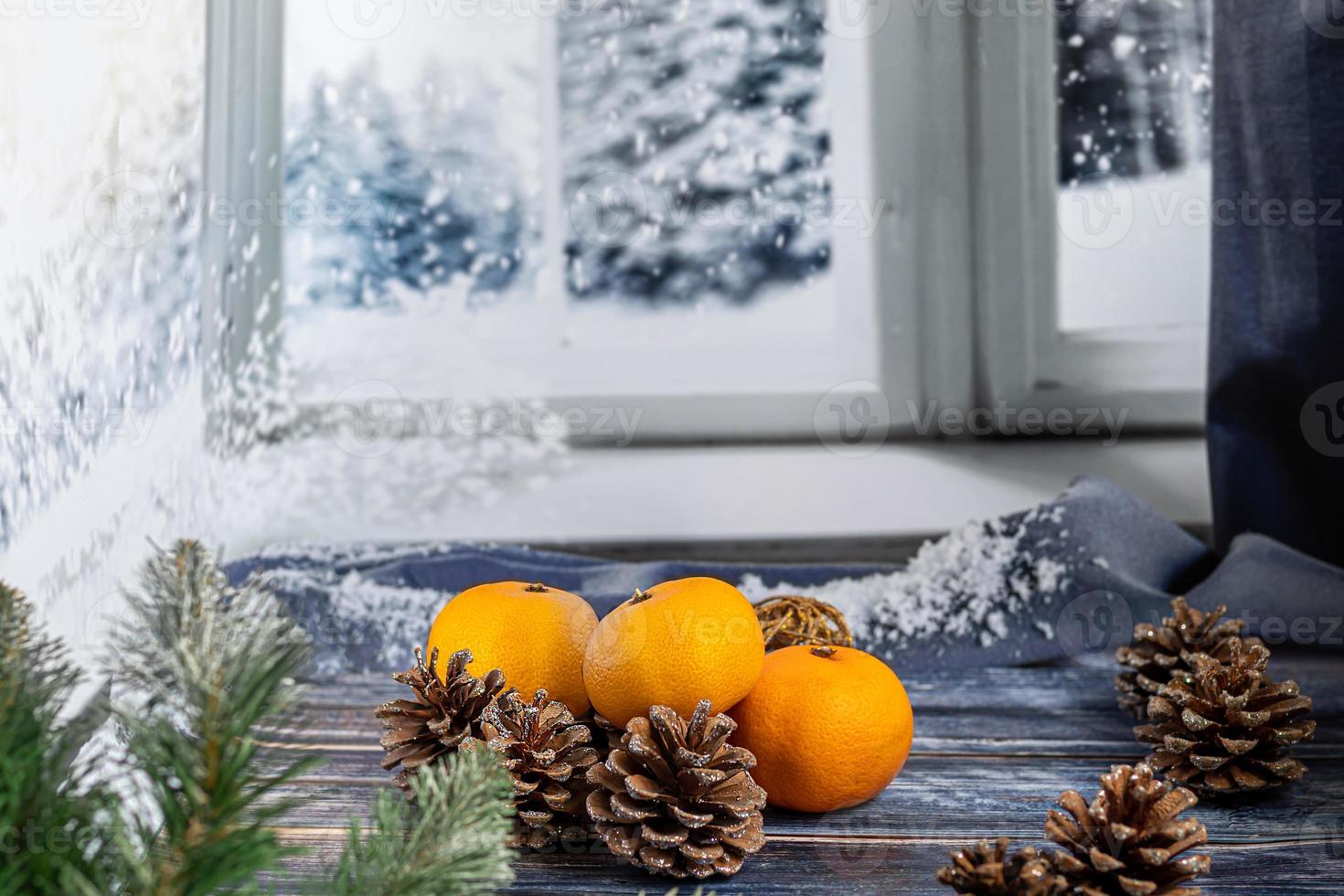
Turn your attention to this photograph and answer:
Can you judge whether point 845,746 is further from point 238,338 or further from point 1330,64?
point 238,338

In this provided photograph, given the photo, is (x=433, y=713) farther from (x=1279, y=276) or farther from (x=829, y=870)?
(x=1279, y=276)

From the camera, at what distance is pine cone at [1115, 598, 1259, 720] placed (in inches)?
26.4

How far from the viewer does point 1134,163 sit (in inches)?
52.7

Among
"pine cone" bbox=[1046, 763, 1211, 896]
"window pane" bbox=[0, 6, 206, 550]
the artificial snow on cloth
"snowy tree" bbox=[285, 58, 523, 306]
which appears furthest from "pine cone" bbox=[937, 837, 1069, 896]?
"snowy tree" bbox=[285, 58, 523, 306]

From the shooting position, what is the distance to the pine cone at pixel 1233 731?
1.83 feet

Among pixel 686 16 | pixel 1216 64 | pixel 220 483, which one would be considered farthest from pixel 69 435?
pixel 1216 64

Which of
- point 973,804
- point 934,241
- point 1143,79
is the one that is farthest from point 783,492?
point 973,804

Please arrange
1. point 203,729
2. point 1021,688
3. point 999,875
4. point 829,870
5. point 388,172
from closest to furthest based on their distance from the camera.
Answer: point 203,729 → point 999,875 → point 829,870 → point 1021,688 → point 388,172

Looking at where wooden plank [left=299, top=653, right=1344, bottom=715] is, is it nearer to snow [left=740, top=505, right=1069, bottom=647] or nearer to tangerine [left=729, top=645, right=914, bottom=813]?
snow [left=740, top=505, right=1069, bottom=647]

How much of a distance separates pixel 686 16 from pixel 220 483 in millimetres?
796

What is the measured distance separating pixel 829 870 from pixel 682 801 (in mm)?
79

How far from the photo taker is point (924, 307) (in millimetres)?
1359

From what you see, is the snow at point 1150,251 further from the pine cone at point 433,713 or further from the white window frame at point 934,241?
the pine cone at point 433,713

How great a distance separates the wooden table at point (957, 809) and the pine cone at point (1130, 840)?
0.07 meters
